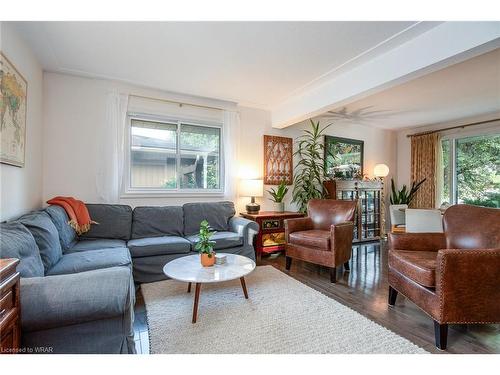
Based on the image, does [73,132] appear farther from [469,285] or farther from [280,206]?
[469,285]

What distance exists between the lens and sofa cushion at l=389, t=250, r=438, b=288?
164 cm

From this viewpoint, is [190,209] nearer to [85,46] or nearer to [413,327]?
[85,46]

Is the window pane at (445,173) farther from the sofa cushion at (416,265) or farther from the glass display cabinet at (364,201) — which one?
the sofa cushion at (416,265)

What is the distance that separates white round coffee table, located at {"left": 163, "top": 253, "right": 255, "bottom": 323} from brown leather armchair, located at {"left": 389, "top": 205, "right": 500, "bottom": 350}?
122 centimetres

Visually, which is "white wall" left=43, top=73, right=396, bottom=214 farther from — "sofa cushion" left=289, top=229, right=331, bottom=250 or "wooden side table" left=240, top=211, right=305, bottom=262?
"sofa cushion" left=289, top=229, right=331, bottom=250

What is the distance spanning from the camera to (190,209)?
10.6ft

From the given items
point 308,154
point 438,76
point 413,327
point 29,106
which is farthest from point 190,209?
point 438,76

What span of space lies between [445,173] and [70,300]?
597cm

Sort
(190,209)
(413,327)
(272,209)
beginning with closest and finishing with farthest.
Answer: (413,327), (190,209), (272,209)

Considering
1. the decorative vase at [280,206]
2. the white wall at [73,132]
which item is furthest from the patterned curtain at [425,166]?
the white wall at [73,132]

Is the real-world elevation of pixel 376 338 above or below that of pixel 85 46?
below

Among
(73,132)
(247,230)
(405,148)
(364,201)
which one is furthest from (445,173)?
(73,132)
